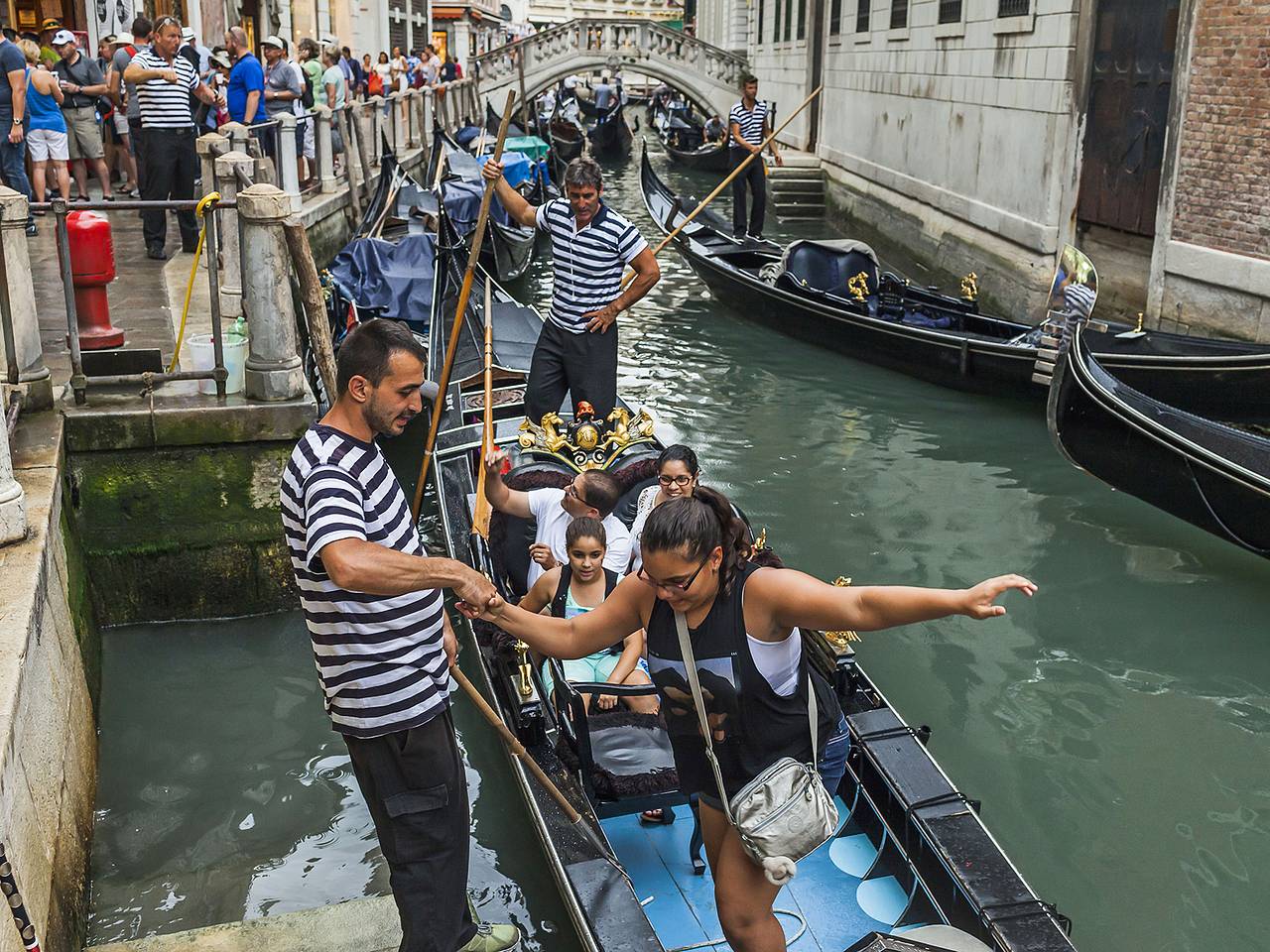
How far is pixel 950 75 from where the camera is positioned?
9.73m

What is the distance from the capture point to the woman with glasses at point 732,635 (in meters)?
1.60

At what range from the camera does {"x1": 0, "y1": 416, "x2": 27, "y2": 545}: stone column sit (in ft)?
8.84

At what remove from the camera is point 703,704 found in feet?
5.57

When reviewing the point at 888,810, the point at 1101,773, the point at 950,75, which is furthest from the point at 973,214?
the point at 888,810

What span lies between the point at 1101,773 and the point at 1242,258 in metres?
3.49

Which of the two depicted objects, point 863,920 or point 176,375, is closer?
point 863,920

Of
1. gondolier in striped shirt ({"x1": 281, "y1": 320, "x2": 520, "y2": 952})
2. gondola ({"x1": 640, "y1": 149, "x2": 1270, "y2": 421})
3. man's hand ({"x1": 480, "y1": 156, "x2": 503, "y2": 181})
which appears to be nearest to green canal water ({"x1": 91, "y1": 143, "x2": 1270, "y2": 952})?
gondola ({"x1": 640, "y1": 149, "x2": 1270, "y2": 421})

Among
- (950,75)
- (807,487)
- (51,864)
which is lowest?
(807,487)

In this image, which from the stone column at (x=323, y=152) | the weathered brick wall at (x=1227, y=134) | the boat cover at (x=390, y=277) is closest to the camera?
the weathered brick wall at (x=1227, y=134)

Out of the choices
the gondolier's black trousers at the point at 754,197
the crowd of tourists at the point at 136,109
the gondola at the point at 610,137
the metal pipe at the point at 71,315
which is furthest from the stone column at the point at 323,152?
the gondola at the point at 610,137

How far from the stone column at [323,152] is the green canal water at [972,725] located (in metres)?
4.58

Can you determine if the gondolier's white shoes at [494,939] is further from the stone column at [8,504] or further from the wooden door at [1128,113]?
the wooden door at [1128,113]

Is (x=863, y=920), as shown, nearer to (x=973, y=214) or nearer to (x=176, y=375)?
(x=176, y=375)

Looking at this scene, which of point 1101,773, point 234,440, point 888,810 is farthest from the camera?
point 234,440
